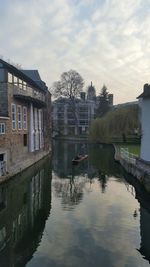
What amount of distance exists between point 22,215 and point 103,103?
82923 mm

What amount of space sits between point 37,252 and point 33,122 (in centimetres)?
2608

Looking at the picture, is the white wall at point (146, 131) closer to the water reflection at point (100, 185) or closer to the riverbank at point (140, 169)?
the riverbank at point (140, 169)

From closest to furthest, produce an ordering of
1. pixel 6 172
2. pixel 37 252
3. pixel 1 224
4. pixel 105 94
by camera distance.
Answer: pixel 37 252 → pixel 1 224 → pixel 6 172 → pixel 105 94

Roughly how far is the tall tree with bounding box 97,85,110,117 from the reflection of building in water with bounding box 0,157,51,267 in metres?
69.8

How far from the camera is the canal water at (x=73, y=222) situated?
12.0 metres

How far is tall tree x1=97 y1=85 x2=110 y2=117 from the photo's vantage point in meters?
96.9

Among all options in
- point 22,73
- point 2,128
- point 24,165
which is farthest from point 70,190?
point 22,73

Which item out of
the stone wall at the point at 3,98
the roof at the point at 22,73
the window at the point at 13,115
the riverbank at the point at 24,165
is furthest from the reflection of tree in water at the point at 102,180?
the roof at the point at 22,73

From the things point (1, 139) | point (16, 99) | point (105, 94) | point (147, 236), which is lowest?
point (147, 236)

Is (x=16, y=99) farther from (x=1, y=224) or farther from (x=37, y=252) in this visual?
(x=37, y=252)

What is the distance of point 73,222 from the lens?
52.8 ft

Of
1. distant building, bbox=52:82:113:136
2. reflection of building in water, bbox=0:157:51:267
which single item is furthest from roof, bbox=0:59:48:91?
distant building, bbox=52:82:113:136

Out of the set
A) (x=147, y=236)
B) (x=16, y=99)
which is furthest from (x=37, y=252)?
(x=16, y=99)

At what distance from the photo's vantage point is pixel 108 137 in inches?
2495
